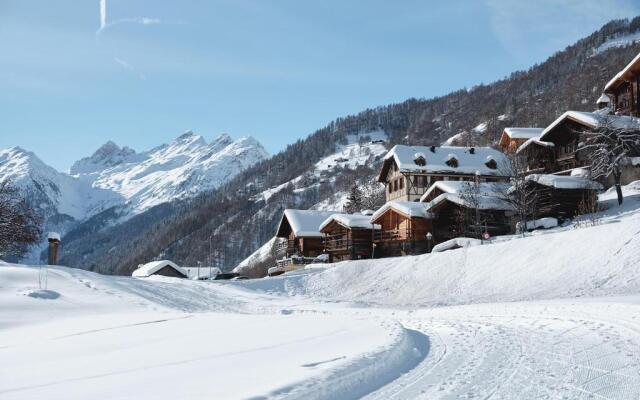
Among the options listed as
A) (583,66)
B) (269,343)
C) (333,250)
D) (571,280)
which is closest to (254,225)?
(583,66)

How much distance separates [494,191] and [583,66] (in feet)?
500

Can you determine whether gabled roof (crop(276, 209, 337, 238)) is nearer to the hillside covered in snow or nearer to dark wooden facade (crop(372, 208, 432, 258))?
dark wooden facade (crop(372, 208, 432, 258))

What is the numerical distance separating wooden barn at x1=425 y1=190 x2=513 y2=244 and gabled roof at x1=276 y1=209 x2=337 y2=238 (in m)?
18.9

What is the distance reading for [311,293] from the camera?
38.9 metres

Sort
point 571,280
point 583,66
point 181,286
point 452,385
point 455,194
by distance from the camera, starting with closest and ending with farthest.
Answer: point 452,385 < point 571,280 < point 181,286 < point 455,194 < point 583,66

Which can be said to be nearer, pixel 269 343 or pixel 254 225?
pixel 269 343

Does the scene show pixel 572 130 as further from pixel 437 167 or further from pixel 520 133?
pixel 520 133

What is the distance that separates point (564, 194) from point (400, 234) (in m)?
14.2

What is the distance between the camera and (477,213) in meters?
43.0

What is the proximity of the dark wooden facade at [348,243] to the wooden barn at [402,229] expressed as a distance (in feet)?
4.83

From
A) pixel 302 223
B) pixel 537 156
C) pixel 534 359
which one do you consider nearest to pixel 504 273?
pixel 534 359

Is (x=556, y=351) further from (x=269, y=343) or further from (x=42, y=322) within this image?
(x=42, y=322)

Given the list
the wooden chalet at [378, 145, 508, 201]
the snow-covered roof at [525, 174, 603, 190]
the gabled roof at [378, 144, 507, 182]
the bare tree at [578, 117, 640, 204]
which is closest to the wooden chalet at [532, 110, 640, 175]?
the bare tree at [578, 117, 640, 204]

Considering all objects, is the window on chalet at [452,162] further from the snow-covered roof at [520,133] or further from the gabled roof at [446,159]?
the snow-covered roof at [520,133]
